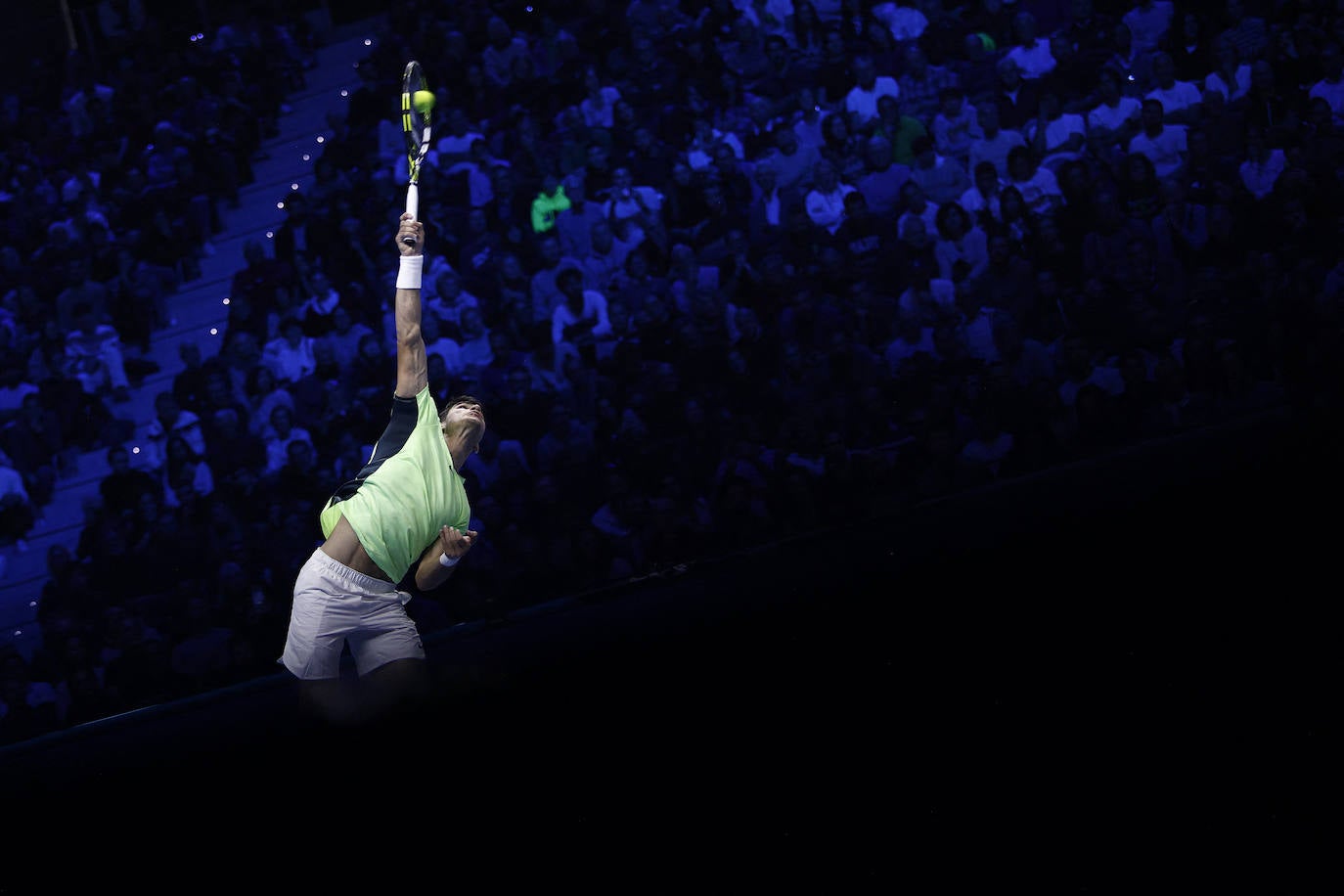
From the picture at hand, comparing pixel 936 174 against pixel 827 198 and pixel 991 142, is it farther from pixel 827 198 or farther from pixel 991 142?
pixel 827 198

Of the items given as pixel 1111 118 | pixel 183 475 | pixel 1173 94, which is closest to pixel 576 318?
pixel 183 475

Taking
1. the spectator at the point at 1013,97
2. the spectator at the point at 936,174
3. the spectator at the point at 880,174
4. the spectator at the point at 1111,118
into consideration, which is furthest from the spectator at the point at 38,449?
the spectator at the point at 1111,118

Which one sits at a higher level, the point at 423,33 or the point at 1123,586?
the point at 423,33

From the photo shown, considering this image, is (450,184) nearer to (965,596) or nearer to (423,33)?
(423,33)

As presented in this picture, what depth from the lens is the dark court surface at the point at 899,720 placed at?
1986mm

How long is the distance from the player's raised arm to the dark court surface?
88 centimetres

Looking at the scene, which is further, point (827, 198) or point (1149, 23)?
point (1149, 23)

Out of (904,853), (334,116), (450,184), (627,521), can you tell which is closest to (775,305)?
(627,521)

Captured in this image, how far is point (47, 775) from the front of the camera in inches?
171

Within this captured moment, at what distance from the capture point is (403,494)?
3010mm

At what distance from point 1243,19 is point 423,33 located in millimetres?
4519

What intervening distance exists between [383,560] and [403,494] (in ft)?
0.58

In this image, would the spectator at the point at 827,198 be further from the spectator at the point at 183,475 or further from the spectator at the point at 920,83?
the spectator at the point at 183,475

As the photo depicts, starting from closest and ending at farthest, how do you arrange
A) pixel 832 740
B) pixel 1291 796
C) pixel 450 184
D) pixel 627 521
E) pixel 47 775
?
pixel 1291 796
pixel 832 740
pixel 47 775
pixel 627 521
pixel 450 184
